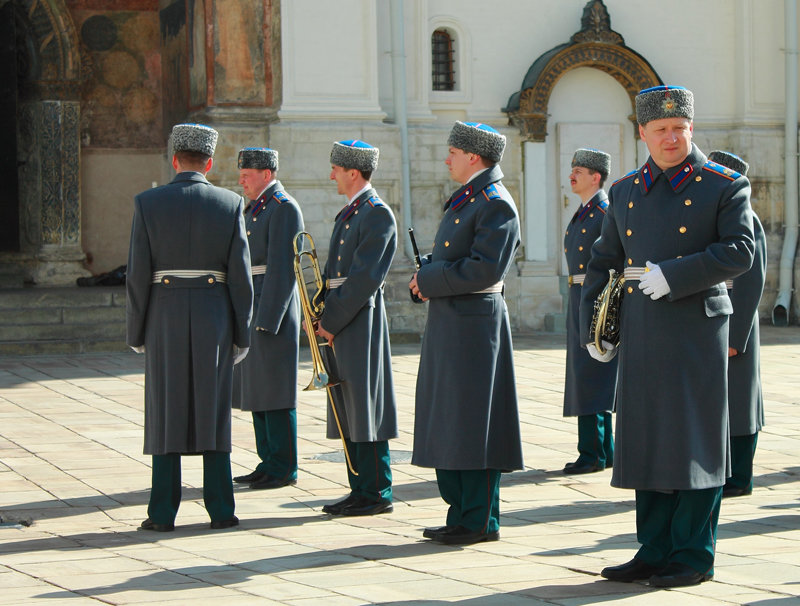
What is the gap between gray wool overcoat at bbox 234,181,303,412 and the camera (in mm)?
7629

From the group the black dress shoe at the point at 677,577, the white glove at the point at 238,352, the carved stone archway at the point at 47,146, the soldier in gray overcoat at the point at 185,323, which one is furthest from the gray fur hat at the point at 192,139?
the carved stone archway at the point at 47,146

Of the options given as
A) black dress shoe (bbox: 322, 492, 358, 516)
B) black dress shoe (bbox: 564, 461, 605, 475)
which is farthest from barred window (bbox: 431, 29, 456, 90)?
black dress shoe (bbox: 322, 492, 358, 516)

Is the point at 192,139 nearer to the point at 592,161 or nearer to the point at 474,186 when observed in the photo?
the point at 474,186

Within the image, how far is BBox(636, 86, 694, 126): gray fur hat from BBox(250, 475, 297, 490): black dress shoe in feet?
10.5

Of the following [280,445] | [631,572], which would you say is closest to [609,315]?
[631,572]

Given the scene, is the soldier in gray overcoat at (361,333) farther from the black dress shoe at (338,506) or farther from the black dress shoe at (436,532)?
the black dress shoe at (436,532)

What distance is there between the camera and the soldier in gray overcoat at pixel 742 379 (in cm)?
702

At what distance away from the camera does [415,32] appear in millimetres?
17078

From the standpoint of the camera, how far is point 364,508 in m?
6.77

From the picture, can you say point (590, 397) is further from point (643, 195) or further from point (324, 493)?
point (643, 195)

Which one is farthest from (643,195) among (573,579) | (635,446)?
(573,579)

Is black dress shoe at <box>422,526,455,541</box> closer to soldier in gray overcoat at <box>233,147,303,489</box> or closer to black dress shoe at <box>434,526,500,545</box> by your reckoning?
black dress shoe at <box>434,526,500,545</box>

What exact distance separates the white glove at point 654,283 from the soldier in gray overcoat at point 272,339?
9.39ft

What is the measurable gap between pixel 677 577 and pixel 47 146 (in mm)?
14115
